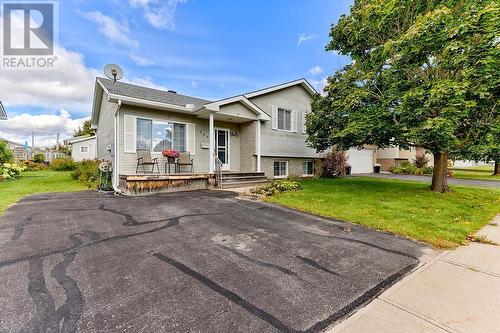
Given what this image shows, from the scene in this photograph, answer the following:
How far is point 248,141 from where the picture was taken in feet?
41.8

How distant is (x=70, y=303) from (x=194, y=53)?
57.6 ft

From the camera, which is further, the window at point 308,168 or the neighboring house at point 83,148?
the neighboring house at point 83,148

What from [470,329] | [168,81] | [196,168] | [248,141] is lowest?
[470,329]

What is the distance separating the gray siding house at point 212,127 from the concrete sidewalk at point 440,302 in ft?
28.5

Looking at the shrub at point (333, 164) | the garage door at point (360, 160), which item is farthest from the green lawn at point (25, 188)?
the garage door at point (360, 160)

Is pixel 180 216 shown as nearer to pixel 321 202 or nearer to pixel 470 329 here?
pixel 321 202

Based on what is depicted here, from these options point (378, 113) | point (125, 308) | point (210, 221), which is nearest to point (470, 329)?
point (125, 308)

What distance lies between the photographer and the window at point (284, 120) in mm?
13859

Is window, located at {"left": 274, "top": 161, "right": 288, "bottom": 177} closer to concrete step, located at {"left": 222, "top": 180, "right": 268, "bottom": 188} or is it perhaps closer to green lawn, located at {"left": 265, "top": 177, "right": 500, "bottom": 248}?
concrete step, located at {"left": 222, "top": 180, "right": 268, "bottom": 188}

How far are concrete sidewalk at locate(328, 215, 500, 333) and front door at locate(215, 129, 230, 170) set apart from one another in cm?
1026

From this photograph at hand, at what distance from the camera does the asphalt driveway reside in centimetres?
209

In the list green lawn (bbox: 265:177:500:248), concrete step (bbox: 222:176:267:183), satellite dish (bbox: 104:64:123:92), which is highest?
satellite dish (bbox: 104:64:123:92)

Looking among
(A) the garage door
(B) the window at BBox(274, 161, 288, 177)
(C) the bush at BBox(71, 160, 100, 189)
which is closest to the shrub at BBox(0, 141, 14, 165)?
(C) the bush at BBox(71, 160, 100, 189)

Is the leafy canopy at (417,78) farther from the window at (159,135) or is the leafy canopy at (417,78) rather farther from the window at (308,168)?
the window at (159,135)
